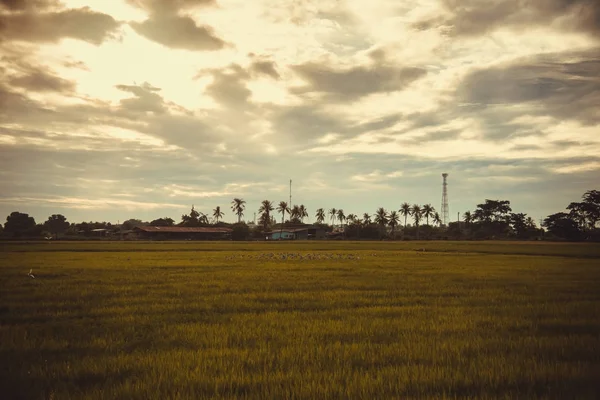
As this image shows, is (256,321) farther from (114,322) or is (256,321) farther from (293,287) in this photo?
(293,287)

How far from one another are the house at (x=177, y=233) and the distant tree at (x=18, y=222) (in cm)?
3347

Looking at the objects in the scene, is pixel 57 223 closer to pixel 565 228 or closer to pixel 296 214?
pixel 296 214

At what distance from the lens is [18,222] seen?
125125 millimetres

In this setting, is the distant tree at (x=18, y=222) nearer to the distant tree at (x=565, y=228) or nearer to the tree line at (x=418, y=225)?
the tree line at (x=418, y=225)

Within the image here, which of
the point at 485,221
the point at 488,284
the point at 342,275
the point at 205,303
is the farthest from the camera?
the point at 485,221

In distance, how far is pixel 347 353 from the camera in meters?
6.51

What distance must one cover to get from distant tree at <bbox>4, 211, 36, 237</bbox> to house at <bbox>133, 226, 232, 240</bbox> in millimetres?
33473

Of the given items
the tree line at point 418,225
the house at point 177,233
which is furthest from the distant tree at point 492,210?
the house at point 177,233

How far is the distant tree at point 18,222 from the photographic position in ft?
400

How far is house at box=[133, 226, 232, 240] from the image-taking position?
367 feet

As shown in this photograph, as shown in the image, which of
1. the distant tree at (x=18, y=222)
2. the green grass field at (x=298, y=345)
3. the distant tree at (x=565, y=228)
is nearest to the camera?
the green grass field at (x=298, y=345)

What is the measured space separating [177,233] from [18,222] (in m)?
51.3

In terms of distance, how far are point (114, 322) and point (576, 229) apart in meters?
123

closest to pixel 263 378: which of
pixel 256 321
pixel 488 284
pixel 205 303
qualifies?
pixel 256 321
